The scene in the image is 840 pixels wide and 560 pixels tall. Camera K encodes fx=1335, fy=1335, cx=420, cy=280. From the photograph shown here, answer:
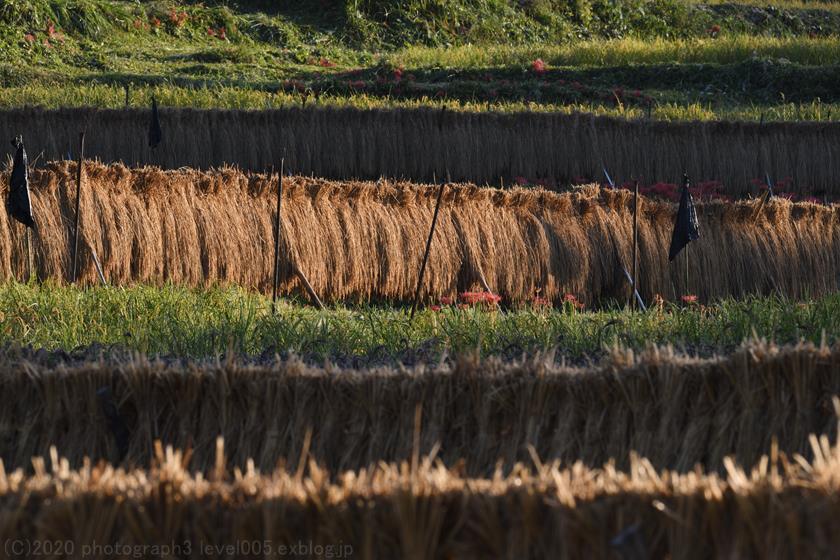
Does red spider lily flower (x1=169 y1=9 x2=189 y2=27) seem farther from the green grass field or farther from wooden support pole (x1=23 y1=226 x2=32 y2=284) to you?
the green grass field

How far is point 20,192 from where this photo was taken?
12.2 m

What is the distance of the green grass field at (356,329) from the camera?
815cm

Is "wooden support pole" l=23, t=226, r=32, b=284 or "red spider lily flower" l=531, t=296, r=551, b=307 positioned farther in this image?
"red spider lily flower" l=531, t=296, r=551, b=307

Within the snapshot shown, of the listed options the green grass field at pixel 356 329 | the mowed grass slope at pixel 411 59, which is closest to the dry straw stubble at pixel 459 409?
the green grass field at pixel 356 329

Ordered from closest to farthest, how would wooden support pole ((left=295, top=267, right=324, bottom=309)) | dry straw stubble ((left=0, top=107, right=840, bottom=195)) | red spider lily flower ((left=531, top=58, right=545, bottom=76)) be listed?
wooden support pole ((left=295, top=267, right=324, bottom=309)) < dry straw stubble ((left=0, top=107, right=840, bottom=195)) < red spider lily flower ((left=531, top=58, right=545, bottom=76))

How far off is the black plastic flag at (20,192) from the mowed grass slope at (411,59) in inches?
399

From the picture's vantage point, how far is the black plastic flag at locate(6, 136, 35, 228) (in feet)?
39.8

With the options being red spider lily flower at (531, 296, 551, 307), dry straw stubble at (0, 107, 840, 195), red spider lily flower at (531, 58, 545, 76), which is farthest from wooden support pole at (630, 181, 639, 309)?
red spider lily flower at (531, 58, 545, 76)

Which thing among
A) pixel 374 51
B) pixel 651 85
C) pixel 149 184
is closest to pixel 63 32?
pixel 374 51

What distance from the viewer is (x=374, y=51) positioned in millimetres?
35656

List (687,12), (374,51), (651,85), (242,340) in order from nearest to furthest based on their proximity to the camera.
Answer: (242,340)
(651,85)
(374,51)
(687,12)

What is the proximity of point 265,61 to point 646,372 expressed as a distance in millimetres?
25535

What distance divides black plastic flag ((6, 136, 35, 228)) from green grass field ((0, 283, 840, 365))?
0.74 metres

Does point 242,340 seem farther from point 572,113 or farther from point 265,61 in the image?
point 265,61
